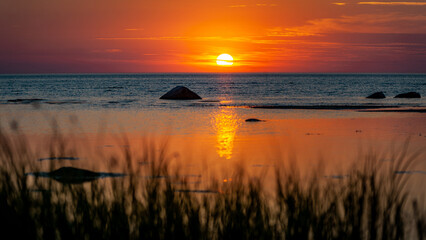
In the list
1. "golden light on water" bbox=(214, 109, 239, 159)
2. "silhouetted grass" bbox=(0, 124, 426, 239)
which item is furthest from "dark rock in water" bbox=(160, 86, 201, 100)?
"silhouetted grass" bbox=(0, 124, 426, 239)

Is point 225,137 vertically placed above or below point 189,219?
below

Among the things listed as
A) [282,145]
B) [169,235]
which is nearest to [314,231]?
[169,235]

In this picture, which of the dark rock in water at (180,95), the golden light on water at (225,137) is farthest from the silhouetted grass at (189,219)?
the dark rock in water at (180,95)

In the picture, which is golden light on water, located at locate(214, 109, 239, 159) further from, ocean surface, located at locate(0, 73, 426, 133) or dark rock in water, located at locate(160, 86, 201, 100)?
dark rock in water, located at locate(160, 86, 201, 100)

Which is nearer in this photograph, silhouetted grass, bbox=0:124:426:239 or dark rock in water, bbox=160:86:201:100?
silhouetted grass, bbox=0:124:426:239

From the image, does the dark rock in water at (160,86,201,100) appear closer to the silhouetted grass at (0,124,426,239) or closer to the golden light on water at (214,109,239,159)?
the golden light on water at (214,109,239,159)

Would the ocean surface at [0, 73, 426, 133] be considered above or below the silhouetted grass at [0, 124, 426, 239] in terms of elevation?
below

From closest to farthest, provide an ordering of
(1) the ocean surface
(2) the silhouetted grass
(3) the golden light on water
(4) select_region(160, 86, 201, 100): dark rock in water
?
(2) the silhouetted grass → (3) the golden light on water → (1) the ocean surface → (4) select_region(160, 86, 201, 100): dark rock in water

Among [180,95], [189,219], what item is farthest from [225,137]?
[180,95]

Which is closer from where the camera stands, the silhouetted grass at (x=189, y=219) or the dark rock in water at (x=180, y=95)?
the silhouetted grass at (x=189, y=219)

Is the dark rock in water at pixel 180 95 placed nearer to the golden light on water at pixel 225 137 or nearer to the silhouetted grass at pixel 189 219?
the golden light on water at pixel 225 137

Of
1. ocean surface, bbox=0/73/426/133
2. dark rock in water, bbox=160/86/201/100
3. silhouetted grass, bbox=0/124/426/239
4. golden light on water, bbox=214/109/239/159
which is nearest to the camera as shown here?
silhouetted grass, bbox=0/124/426/239

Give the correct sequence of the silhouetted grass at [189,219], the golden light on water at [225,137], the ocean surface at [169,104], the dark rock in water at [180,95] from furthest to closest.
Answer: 1. the dark rock in water at [180,95]
2. the ocean surface at [169,104]
3. the golden light on water at [225,137]
4. the silhouetted grass at [189,219]

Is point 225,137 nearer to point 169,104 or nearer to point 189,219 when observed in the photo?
point 189,219
